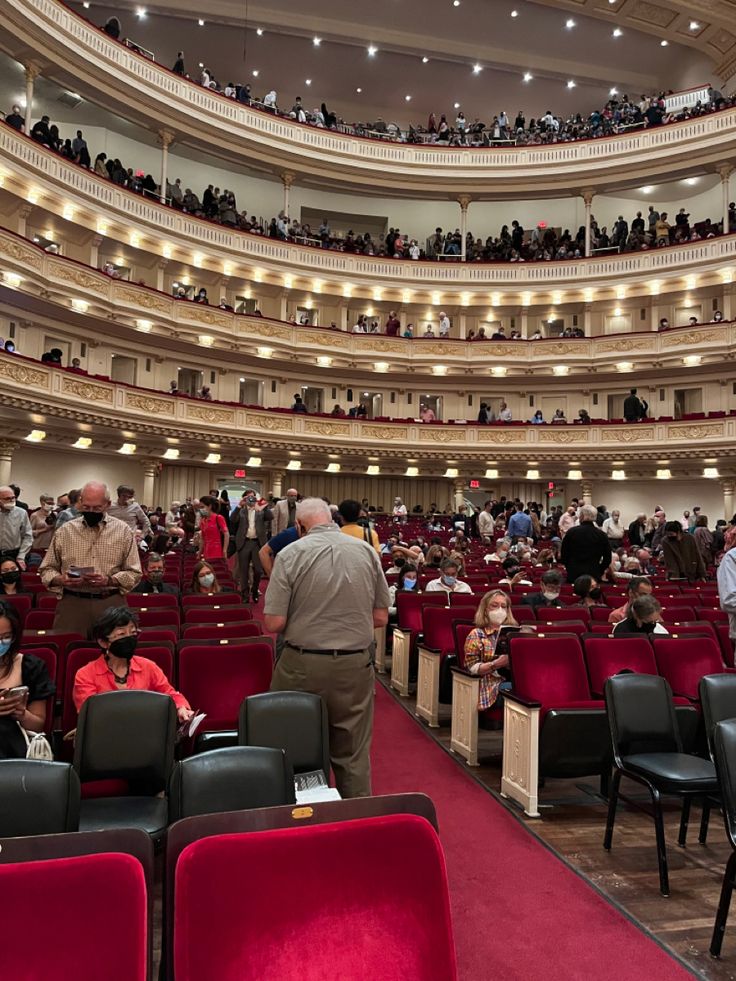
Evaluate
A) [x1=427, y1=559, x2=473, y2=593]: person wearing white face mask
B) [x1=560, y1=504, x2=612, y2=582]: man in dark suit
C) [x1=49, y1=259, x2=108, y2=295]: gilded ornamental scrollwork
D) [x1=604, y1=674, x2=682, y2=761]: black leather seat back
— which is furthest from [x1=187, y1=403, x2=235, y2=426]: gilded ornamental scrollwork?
[x1=604, y1=674, x2=682, y2=761]: black leather seat back

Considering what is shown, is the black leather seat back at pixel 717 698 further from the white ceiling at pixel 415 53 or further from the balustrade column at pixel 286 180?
the white ceiling at pixel 415 53

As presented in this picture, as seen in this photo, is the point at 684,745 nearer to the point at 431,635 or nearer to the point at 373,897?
the point at 431,635

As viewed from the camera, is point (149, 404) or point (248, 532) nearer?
point (248, 532)

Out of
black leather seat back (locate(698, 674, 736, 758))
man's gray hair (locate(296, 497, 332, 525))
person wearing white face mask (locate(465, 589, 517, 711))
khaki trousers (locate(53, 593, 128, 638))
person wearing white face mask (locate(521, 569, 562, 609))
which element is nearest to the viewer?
man's gray hair (locate(296, 497, 332, 525))

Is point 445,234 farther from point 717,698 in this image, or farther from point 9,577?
point 717,698

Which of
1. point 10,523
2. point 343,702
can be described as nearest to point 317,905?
point 343,702

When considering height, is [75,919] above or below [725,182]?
below

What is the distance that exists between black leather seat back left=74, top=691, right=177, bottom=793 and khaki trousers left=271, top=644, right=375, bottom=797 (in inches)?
24.3

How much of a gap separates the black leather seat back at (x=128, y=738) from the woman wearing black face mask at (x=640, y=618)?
3550 millimetres

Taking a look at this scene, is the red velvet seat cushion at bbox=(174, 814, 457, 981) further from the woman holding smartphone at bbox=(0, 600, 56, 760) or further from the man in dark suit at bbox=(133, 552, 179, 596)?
the man in dark suit at bbox=(133, 552, 179, 596)

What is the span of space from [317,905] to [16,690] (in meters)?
1.88

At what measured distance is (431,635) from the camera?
6.34 meters

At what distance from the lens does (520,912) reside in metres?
2.99

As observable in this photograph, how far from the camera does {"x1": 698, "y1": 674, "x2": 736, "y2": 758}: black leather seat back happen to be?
3.62 m
